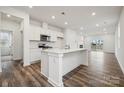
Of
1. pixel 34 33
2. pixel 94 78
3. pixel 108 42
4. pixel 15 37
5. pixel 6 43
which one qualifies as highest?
pixel 34 33

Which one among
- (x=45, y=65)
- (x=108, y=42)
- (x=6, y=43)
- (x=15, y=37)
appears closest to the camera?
(x=45, y=65)

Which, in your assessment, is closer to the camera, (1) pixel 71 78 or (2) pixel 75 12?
(1) pixel 71 78

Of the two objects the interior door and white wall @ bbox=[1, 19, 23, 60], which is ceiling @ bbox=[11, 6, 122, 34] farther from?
the interior door

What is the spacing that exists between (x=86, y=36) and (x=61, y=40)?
7.36m

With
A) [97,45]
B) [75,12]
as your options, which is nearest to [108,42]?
[97,45]

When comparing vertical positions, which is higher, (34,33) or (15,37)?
(34,33)

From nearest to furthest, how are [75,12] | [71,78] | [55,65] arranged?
1. [55,65]
2. [71,78]
3. [75,12]

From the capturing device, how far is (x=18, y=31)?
5.83 meters

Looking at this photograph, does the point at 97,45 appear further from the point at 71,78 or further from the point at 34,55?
the point at 71,78

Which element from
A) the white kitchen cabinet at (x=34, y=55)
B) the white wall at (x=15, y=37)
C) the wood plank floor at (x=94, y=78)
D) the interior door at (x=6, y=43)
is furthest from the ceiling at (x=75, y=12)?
the interior door at (x=6, y=43)

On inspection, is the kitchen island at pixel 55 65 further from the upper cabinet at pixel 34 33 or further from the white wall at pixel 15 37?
the white wall at pixel 15 37

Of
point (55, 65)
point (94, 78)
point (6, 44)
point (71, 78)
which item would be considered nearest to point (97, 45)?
point (94, 78)

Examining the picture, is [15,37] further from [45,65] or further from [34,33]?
[45,65]
